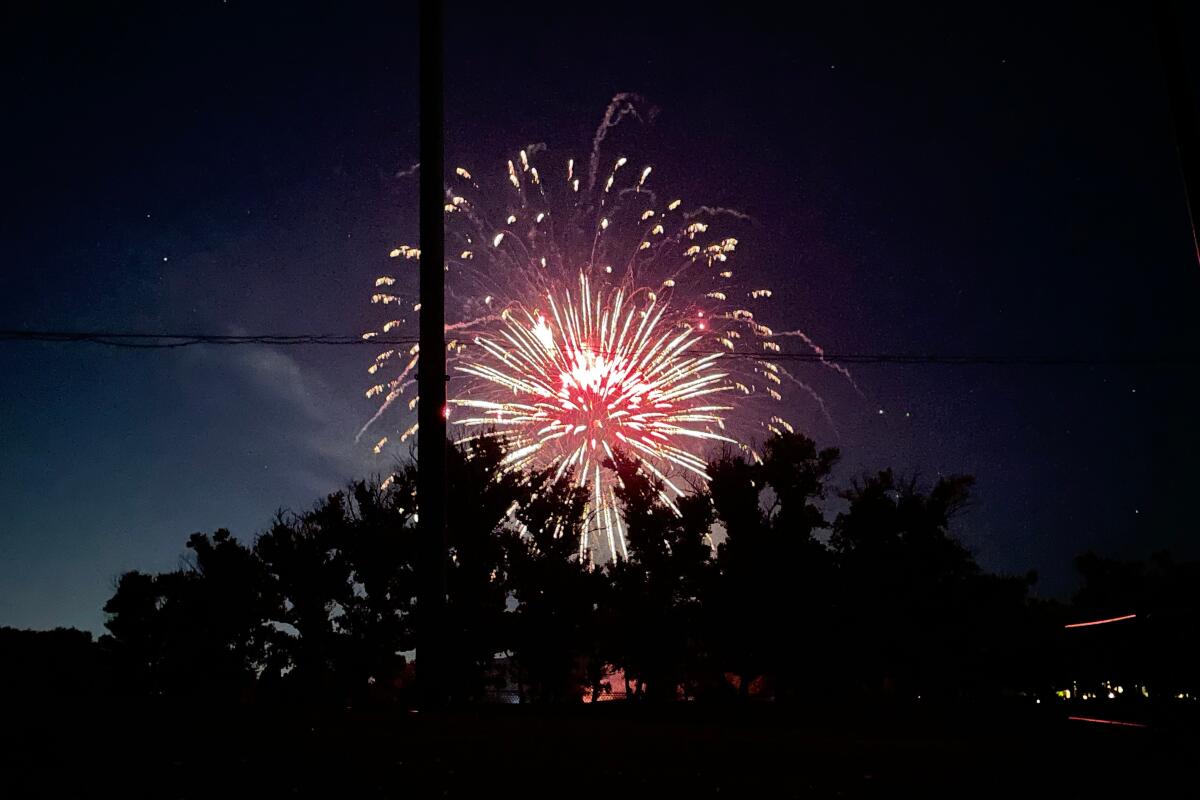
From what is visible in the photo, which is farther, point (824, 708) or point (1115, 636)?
point (824, 708)

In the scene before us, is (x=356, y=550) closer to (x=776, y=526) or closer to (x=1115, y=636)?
(x=776, y=526)

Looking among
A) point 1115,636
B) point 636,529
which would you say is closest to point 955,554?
point 636,529

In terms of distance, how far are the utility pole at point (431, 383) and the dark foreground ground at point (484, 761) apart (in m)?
0.68

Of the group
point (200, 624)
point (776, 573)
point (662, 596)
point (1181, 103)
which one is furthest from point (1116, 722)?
point (200, 624)

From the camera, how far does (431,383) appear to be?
966 centimetres

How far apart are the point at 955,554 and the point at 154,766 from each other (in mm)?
37486

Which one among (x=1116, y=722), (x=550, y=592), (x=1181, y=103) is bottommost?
(x=1116, y=722)

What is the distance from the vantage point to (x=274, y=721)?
25.5 feet

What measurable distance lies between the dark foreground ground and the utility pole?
26.9 inches

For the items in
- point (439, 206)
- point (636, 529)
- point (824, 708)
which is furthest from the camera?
point (636, 529)

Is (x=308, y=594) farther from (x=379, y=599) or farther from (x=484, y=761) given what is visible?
(x=484, y=761)

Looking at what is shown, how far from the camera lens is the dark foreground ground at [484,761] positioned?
5465 mm

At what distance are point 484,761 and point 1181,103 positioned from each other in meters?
12.8

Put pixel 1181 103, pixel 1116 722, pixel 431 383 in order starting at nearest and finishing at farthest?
1. pixel 431 383
2. pixel 1181 103
3. pixel 1116 722
